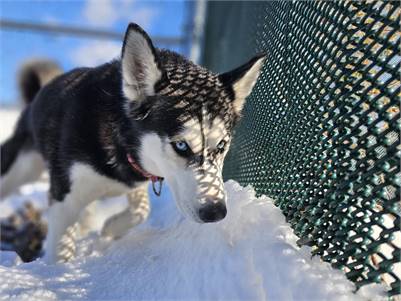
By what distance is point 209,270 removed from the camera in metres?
1.62

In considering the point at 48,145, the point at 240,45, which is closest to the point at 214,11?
the point at 240,45

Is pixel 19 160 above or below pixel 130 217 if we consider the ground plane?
below

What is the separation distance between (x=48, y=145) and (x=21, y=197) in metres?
2.21

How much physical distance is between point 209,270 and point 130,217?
151cm

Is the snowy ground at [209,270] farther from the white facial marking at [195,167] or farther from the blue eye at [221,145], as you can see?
the blue eye at [221,145]

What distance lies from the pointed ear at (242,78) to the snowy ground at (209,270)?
515 mm

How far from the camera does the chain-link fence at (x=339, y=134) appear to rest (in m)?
1.25

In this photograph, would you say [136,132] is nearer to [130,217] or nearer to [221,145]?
[221,145]

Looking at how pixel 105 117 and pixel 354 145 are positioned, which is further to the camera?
pixel 105 117

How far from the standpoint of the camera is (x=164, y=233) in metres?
2.50

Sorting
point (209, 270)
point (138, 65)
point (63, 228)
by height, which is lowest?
point (63, 228)

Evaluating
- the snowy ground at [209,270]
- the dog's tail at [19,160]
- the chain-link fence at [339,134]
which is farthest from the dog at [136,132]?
the dog's tail at [19,160]

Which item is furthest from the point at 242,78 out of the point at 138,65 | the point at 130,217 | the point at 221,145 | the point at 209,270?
the point at 130,217

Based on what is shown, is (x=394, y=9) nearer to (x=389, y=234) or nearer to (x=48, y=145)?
(x=389, y=234)
